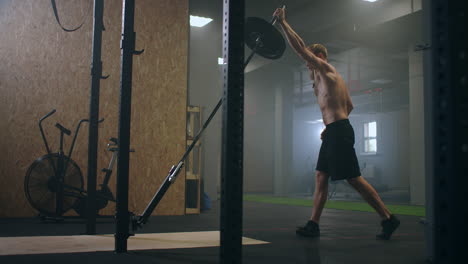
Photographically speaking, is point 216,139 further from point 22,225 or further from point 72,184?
point 22,225

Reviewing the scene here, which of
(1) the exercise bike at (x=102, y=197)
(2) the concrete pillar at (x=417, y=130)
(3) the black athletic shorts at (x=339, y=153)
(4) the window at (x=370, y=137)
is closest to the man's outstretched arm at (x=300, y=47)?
(3) the black athletic shorts at (x=339, y=153)

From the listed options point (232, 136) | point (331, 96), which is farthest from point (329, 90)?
point (232, 136)

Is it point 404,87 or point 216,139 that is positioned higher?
point 404,87

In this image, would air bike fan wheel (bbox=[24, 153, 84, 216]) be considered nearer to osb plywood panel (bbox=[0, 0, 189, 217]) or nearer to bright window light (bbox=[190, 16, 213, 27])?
osb plywood panel (bbox=[0, 0, 189, 217])

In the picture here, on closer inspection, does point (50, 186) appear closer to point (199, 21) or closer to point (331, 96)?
point (331, 96)

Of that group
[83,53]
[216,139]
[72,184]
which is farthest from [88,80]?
[216,139]

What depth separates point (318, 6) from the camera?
881cm

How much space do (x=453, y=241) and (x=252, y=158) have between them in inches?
569

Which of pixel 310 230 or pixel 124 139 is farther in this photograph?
pixel 310 230

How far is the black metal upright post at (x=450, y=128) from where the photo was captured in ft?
3.15

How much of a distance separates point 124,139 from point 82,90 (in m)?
3.09

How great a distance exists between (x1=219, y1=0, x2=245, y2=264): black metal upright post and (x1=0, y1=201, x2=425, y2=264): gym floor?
101 centimetres

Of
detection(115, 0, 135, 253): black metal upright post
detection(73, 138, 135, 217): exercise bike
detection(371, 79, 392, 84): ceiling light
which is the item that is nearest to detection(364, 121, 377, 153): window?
detection(371, 79, 392, 84): ceiling light

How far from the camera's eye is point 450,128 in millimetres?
974
